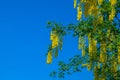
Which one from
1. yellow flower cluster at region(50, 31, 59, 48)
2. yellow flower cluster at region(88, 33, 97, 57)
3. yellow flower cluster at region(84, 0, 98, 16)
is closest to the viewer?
yellow flower cluster at region(84, 0, 98, 16)

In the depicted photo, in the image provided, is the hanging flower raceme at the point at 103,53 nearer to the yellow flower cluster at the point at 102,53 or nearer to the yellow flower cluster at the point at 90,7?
the yellow flower cluster at the point at 102,53

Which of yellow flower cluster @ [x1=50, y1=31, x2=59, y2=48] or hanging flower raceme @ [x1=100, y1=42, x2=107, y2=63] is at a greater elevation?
yellow flower cluster @ [x1=50, y1=31, x2=59, y2=48]

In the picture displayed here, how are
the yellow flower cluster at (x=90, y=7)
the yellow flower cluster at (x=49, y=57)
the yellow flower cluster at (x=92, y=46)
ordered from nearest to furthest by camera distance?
the yellow flower cluster at (x=90, y=7) < the yellow flower cluster at (x=92, y=46) < the yellow flower cluster at (x=49, y=57)

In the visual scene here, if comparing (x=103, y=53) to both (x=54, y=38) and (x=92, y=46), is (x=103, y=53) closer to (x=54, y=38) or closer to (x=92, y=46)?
(x=92, y=46)

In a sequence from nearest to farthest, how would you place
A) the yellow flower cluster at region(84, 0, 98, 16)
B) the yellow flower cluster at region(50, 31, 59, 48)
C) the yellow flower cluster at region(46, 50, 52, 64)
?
the yellow flower cluster at region(84, 0, 98, 16) → the yellow flower cluster at region(46, 50, 52, 64) → the yellow flower cluster at region(50, 31, 59, 48)

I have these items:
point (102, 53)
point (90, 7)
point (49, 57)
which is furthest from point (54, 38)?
point (90, 7)

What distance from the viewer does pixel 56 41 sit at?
992 inches

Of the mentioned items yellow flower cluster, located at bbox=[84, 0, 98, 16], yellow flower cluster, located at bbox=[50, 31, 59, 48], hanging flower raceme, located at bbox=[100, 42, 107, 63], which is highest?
yellow flower cluster, located at bbox=[50, 31, 59, 48]

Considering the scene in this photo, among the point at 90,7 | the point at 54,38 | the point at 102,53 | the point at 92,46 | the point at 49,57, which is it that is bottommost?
the point at 90,7

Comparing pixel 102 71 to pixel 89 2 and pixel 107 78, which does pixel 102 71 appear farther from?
pixel 89 2

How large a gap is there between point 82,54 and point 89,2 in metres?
6.07

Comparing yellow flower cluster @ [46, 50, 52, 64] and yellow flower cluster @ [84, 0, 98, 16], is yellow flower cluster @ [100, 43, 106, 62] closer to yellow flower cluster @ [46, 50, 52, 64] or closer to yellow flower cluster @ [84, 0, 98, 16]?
yellow flower cluster @ [46, 50, 52, 64]

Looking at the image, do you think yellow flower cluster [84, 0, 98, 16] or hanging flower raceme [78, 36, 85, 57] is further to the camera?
hanging flower raceme [78, 36, 85, 57]

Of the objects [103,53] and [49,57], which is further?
[49,57]
